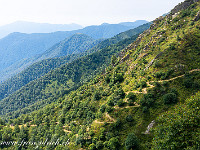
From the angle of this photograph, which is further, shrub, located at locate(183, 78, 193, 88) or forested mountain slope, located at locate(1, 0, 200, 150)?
shrub, located at locate(183, 78, 193, 88)

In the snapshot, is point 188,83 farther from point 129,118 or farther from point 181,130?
point 181,130

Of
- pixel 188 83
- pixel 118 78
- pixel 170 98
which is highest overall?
pixel 188 83

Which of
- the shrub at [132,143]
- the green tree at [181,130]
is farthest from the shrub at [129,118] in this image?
the green tree at [181,130]

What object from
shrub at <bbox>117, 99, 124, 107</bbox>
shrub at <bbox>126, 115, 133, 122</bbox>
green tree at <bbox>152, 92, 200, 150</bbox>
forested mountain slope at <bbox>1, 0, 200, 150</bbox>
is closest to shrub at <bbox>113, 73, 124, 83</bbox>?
forested mountain slope at <bbox>1, 0, 200, 150</bbox>

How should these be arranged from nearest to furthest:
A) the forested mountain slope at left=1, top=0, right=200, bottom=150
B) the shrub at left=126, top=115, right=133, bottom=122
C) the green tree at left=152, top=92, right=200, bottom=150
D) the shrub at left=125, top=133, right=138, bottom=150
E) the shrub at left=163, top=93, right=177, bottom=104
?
the green tree at left=152, top=92, right=200, bottom=150
the forested mountain slope at left=1, top=0, right=200, bottom=150
the shrub at left=125, top=133, right=138, bottom=150
the shrub at left=163, top=93, right=177, bottom=104
the shrub at left=126, top=115, right=133, bottom=122

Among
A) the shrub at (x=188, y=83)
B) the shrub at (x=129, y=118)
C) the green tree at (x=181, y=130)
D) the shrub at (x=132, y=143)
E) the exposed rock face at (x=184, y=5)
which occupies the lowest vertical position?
the shrub at (x=132, y=143)

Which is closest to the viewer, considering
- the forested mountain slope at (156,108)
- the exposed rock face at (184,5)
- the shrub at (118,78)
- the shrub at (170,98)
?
the forested mountain slope at (156,108)

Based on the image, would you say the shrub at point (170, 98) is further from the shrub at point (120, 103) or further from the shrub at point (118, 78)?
the shrub at point (118, 78)

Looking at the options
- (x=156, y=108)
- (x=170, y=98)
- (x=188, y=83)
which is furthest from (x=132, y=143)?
(x=188, y=83)

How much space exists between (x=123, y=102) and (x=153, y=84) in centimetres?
2287

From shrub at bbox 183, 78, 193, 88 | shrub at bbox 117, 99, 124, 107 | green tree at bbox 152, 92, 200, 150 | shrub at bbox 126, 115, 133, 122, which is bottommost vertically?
shrub at bbox 126, 115, 133, 122

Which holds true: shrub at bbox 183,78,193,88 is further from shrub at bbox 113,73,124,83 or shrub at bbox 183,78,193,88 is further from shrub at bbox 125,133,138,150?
shrub at bbox 113,73,124,83

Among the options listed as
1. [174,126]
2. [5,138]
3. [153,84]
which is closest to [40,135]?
[5,138]

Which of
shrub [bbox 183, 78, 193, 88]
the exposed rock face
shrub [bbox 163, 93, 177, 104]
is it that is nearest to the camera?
shrub [bbox 163, 93, 177, 104]
